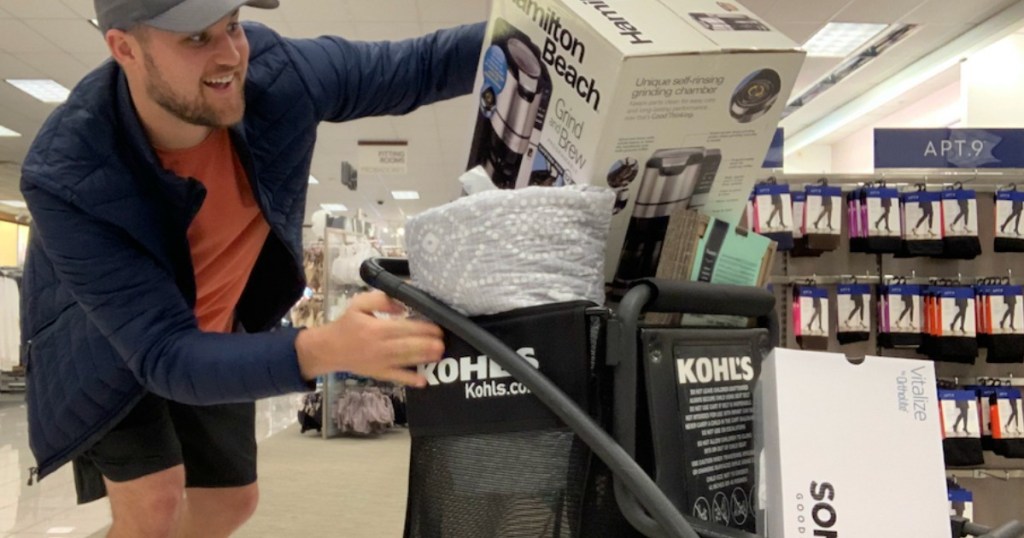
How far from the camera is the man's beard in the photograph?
1382mm

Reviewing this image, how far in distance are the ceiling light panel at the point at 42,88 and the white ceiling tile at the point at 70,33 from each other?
4.16 ft

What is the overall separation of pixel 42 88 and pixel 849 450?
396 inches

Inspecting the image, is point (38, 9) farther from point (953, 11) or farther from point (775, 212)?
point (953, 11)

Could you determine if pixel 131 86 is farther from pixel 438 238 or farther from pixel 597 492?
pixel 597 492

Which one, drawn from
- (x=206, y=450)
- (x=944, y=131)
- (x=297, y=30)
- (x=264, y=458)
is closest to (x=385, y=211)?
(x=297, y=30)

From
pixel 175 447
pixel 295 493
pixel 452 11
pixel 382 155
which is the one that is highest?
pixel 452 11

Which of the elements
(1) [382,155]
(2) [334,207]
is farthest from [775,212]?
(2) [334,207]

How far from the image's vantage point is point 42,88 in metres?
9.11

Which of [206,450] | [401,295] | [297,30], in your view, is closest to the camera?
[401,295]

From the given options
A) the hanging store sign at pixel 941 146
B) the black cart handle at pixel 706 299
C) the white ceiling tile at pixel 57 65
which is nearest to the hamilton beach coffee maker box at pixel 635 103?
the black cart handle at pixel 706 299

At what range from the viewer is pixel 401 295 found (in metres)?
1.09

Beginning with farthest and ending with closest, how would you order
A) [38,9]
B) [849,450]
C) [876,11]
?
[876,11]
[38,9]
[849,450]

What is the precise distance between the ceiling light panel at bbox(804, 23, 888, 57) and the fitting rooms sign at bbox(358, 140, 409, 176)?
18.5 ft

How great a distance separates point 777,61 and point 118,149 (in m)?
1.09
